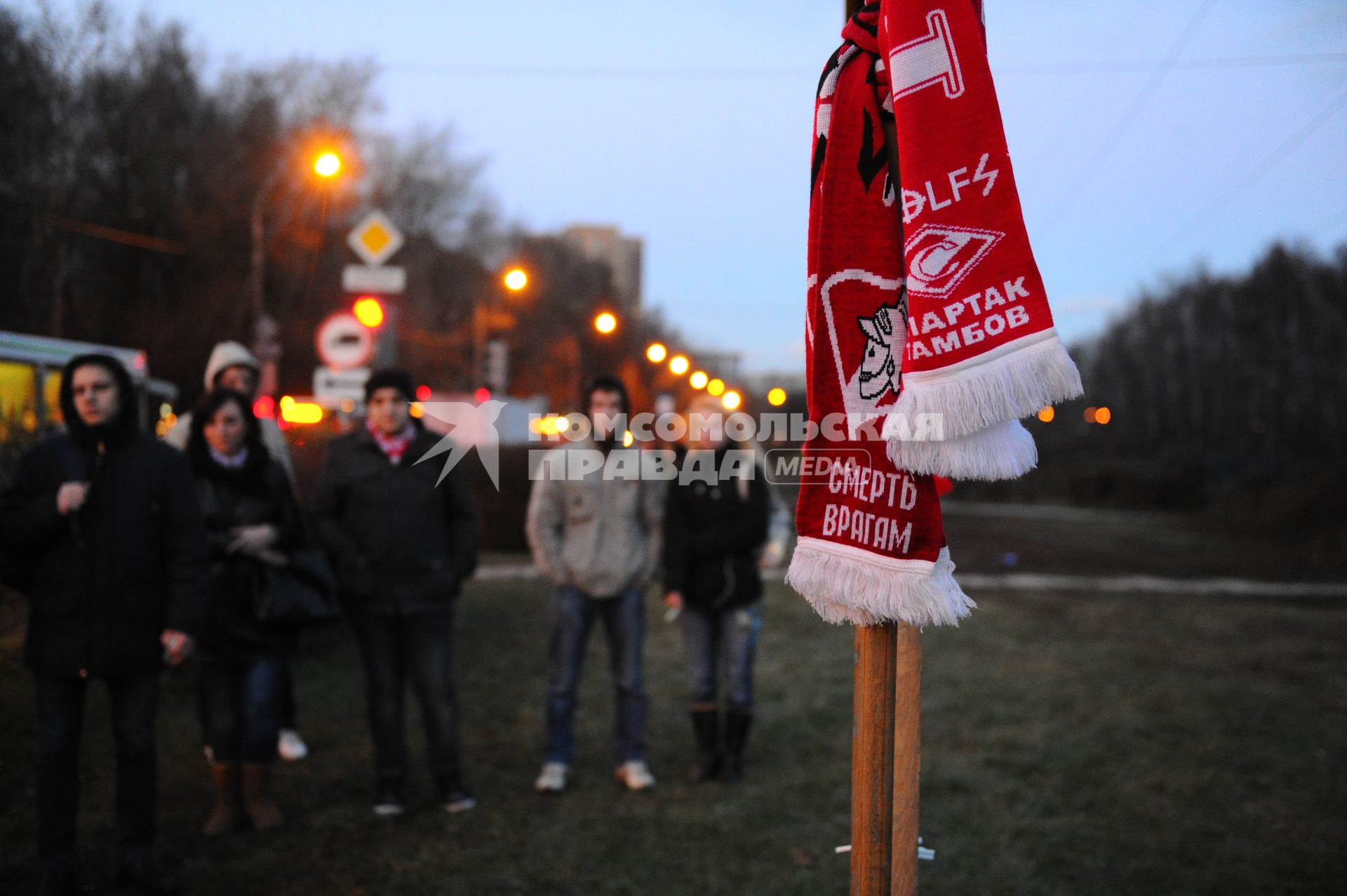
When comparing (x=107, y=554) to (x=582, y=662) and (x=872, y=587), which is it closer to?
(x=582, y=662)

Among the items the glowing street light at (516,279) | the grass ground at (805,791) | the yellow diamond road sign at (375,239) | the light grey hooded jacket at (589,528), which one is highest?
the glowing street light at (516,279)

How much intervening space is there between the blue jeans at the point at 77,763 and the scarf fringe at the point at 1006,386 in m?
3.59

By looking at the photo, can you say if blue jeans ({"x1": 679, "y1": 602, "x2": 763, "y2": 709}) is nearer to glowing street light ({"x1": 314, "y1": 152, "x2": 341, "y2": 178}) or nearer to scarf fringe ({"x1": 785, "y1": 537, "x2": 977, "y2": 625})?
scarf fringe ({"x1": 785, "y1": 537, "x2": 977, "y2": 625})

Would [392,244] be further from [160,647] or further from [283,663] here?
[160,647]

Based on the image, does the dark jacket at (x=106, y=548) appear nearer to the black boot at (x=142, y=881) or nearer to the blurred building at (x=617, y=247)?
the black boot at (x=142, y=881)

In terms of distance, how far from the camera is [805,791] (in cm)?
589

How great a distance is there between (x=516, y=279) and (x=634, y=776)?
29.2 ft

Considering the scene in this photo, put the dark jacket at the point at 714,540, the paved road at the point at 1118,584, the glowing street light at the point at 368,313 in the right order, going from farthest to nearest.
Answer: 1. the paved road at the point at 1118,584
2. the glowing street light at the point at 368,313
3. the dark jacket at the point at 714,540

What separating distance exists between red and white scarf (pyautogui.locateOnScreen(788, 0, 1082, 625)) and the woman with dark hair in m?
3.48

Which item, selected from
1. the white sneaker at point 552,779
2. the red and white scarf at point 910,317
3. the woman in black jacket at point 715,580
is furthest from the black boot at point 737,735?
the red and white scarf at point 910,317

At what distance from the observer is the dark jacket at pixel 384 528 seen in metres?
5.32

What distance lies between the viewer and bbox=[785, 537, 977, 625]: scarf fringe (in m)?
2.38

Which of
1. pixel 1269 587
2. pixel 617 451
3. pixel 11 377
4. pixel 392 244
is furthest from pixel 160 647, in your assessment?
pixel 1269 587

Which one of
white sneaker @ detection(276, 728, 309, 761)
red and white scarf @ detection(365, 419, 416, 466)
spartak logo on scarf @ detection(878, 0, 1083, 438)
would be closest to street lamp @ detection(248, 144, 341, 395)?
red and white scarf @ detection(365, 419, 416, 466)
